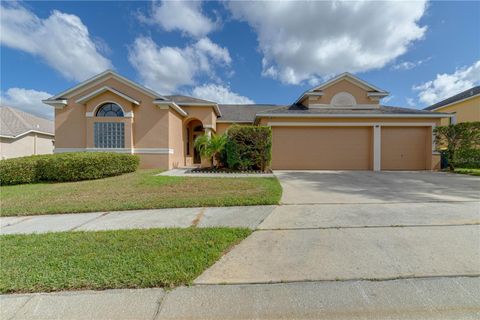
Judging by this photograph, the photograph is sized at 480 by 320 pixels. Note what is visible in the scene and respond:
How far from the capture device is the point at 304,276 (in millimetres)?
2779

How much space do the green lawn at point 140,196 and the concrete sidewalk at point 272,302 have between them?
3.39m

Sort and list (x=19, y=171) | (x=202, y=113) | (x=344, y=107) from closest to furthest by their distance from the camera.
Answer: (x=19, y=171) < (x=344, y=107) < (x=202, y=113)

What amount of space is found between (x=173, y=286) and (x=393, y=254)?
302 centimetres

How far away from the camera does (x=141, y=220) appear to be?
16.1ft

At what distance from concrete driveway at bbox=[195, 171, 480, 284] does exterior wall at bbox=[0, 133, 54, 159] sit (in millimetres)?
25375

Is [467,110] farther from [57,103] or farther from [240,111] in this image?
[57,103]

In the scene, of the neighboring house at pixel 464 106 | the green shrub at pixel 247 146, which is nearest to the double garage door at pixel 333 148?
the green shrub at pixel 247 146

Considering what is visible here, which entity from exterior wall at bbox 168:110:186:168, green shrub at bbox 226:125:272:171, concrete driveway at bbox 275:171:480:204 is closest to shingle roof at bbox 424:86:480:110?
concrete driveway at bbox 275:171:480:204

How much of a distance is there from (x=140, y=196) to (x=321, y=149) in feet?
35.2

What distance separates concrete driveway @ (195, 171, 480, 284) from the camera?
2.84 metres

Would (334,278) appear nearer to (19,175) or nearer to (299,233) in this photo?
(299,233)

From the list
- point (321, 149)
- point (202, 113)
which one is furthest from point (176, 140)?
point (321, 149)

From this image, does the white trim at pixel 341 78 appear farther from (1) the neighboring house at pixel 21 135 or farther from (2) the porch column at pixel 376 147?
(1) the neighboring house at pixel 21 135

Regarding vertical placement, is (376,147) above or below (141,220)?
above
